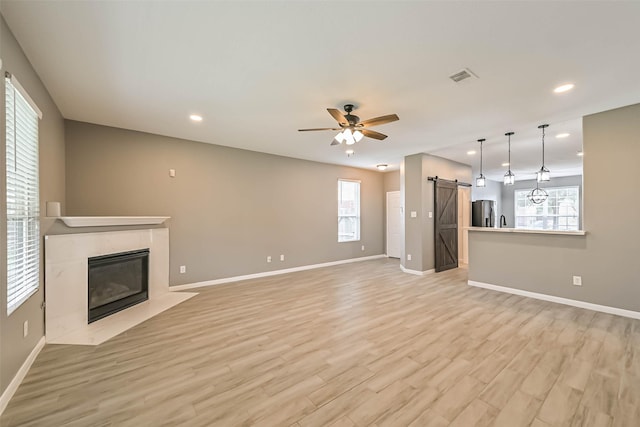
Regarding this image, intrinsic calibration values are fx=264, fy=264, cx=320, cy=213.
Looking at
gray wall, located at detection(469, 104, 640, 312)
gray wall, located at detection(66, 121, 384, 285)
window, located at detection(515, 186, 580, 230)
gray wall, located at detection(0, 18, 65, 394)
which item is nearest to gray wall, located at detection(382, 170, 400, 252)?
gray wall, located at detection(66, 121, 384, 285)

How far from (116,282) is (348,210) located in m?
5.52

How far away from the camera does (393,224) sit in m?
8.20

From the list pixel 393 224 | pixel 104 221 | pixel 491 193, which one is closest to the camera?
pixel 104 221

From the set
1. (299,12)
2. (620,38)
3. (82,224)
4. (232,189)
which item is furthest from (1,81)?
(620,38)

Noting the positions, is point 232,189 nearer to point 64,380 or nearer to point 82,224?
point 82,224

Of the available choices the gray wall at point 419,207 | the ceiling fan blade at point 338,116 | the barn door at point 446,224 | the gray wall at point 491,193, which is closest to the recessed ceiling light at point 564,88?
the ceiling fan blade at point 338,116

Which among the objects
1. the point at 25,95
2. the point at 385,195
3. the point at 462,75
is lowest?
the point at 385,195

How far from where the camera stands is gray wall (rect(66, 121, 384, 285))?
4.14 metres

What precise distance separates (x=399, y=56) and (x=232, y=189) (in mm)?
4087

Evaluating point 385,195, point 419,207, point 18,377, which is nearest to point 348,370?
point 18,377

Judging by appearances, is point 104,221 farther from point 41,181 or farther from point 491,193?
point 491,193

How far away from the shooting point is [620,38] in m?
2.10

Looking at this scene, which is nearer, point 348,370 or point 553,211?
point 348,370

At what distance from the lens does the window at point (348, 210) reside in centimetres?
746
